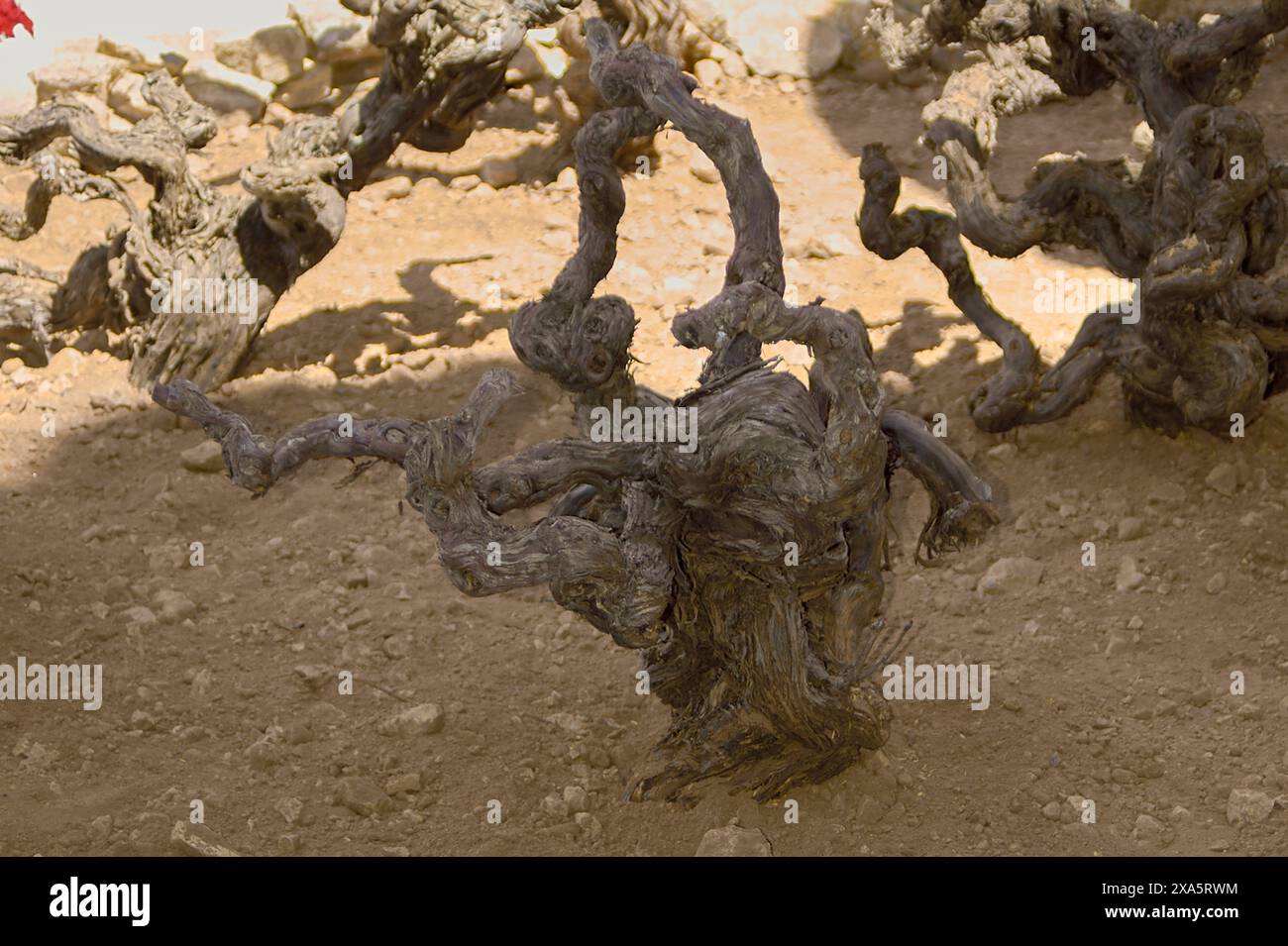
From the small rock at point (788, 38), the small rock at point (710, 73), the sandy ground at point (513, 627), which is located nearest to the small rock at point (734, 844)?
the sandy ground at point (513, 627)

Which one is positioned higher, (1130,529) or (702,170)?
(702,170)

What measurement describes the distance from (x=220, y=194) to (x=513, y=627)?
2.90 m

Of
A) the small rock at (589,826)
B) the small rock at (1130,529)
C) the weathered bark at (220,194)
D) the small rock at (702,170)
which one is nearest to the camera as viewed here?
the small rock at (589,826)

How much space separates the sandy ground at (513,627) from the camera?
4.02 meters

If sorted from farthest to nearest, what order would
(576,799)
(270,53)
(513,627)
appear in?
(270,53) < (513,627) < (576,799)

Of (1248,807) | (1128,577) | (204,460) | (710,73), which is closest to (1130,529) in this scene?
(1128,577)

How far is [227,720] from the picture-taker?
458cm

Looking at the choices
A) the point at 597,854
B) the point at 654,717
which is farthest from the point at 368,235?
the point at 597,854

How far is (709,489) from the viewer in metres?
3.51

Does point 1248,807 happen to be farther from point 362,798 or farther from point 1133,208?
point 1133,208

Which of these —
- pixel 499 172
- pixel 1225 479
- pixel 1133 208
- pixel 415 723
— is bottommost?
pixel 415 723

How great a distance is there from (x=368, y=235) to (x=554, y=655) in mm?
3839

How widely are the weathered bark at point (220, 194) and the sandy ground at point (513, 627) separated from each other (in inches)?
10.2

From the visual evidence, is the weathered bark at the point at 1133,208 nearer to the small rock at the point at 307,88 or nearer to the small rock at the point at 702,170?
the small rock at the point at 702,170
